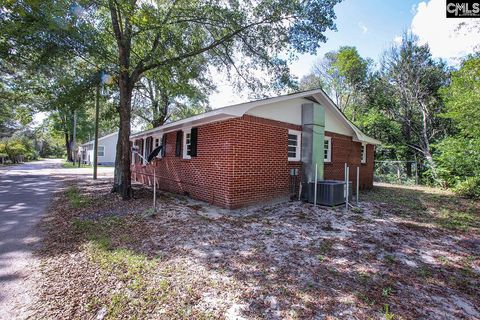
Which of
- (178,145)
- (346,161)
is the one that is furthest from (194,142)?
(346,161)

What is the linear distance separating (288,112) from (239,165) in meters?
3.06

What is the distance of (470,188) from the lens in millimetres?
11914

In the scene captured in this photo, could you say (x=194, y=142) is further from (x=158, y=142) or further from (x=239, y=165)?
(x=158, y=142)

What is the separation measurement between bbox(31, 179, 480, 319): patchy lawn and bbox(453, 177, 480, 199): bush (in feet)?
21.1

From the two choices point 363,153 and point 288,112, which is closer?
point 288,112

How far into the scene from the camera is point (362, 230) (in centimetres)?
591

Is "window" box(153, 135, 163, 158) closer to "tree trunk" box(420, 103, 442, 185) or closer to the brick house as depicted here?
the brick house

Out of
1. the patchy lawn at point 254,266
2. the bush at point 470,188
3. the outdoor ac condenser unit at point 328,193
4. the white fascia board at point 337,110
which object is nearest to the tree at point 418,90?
the bush at point 470,188

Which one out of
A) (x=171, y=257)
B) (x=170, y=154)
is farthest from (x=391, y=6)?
(x=171, y=257)

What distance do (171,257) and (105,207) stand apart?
4.61 meters

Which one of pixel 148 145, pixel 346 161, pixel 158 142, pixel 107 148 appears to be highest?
pixel 107 148

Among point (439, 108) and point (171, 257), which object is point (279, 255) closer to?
point (171, 257)

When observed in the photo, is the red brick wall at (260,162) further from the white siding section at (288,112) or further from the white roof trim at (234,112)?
the white roof trim at (234,112)

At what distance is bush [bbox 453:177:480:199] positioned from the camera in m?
11.7
